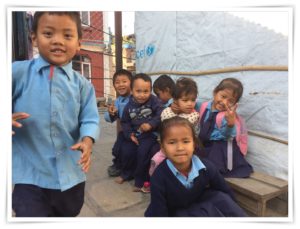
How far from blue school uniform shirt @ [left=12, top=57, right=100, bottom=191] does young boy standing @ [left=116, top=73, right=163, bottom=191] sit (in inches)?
35.2

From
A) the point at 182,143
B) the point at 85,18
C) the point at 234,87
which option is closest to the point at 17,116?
the point at 85,18

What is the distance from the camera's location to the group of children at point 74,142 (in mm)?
1031

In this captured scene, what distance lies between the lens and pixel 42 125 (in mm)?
1052

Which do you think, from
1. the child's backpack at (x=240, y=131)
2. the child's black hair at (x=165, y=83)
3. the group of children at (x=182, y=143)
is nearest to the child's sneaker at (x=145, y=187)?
the group of children at (x=182, y=143)

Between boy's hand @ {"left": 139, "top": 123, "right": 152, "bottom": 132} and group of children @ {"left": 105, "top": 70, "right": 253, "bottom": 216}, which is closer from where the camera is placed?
group of children @ {"left": 105, "top": 70, "right": 253, "bottom": 216}

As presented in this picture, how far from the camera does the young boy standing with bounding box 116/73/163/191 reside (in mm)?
1969

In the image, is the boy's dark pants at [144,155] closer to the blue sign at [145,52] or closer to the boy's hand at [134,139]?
the boy's hand at [134,139]

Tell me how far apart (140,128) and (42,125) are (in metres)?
1.02

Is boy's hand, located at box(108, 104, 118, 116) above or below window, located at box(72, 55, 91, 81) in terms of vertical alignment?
below

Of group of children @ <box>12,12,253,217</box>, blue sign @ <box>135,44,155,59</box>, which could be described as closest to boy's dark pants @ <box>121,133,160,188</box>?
group of children @ <box>12,12,253,217</box>

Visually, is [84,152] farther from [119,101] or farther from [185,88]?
[119,101]

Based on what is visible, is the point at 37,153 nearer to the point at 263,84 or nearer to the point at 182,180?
the point at 182,180

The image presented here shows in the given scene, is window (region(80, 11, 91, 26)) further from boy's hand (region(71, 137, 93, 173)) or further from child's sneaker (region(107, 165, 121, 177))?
child's sneaker (region(107, 165, 121, 177))

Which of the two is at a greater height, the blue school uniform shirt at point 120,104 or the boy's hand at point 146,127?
the blue school uniform shirt at point 120,104
